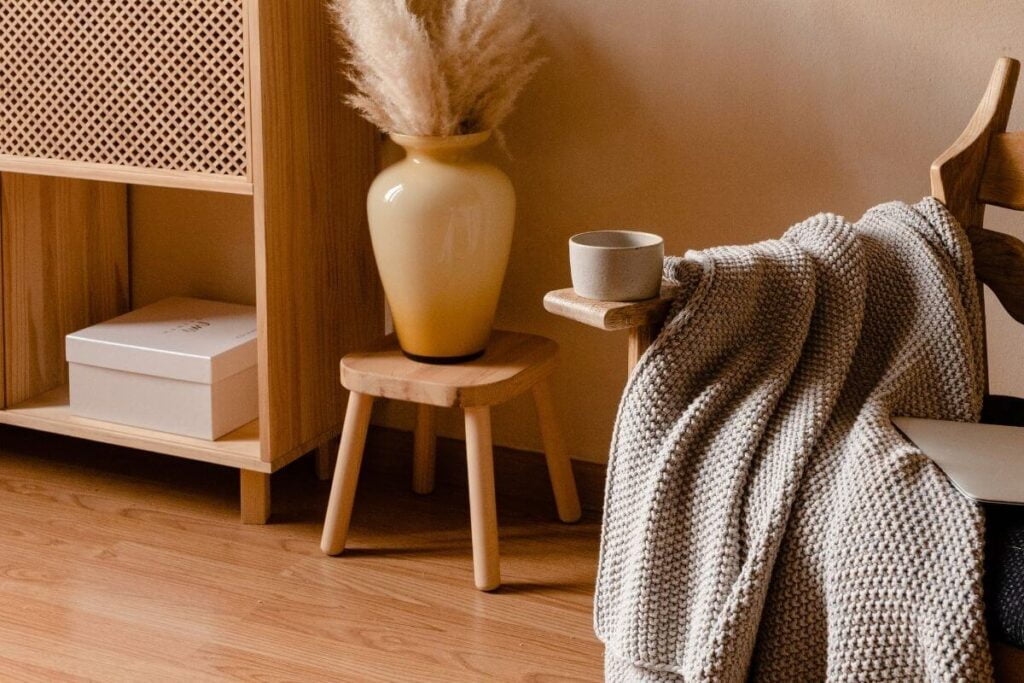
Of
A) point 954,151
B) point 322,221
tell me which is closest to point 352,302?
point 322,221

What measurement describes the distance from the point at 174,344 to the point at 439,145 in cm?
55

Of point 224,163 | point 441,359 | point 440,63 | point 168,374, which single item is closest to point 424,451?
point 441,359

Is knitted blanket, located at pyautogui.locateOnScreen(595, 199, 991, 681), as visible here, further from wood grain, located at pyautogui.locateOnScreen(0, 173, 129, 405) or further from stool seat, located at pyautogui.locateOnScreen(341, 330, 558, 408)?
wood grain, located at pyautogui.locateOnScreen(0, 173, 129, 405)

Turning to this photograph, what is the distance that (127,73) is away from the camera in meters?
1.71

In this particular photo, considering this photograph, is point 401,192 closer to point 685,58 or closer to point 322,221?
point 322,221

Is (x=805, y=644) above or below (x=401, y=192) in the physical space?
below

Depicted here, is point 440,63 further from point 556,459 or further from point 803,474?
point 803,474

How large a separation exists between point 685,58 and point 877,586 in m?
0.91

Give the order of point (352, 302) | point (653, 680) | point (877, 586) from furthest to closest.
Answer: point (352, 302) → point (653, 680) → point (877, 586)

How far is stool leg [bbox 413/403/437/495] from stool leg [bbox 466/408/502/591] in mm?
324

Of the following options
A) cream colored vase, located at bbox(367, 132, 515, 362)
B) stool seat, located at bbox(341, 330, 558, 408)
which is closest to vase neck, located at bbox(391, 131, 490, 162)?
cream colored vase, located at bbox(367, 132, 515, 362)

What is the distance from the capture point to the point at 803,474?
1126 millimetres

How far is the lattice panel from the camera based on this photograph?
5.47 ft

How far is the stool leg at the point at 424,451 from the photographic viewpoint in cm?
196
